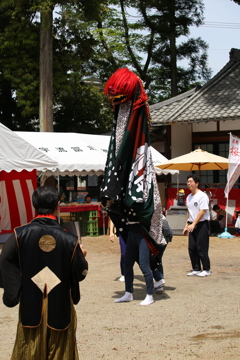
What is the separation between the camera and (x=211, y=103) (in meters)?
17.9

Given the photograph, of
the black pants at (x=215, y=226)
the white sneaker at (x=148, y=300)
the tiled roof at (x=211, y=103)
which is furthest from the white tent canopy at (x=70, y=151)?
the white sneaker at (x=148, y=300)

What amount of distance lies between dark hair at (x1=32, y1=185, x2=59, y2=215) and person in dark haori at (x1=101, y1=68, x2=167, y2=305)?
3102 mm

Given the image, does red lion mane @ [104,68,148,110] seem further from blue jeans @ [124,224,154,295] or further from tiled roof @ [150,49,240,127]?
tiled roof @ [150,49,240,127]

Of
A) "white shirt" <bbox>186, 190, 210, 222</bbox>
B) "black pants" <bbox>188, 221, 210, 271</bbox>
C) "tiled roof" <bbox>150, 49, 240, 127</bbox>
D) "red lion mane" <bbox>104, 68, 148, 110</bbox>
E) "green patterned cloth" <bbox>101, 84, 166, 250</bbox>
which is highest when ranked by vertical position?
"tiled roof" <bbox>150, 49, 240, 127</bbox>

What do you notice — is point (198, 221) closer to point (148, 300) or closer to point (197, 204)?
point (197, 204)

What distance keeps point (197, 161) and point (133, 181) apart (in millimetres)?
8200

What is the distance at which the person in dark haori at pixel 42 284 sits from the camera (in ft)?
10.6

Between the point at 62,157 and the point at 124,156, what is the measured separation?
762 cm

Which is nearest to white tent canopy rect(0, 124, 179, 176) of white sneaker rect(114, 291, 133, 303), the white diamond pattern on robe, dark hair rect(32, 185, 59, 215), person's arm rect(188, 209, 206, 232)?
person's arm rect(188, 209, 206, 232)

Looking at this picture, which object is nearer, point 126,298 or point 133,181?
point 133,181

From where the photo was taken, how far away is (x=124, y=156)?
6.54 meters

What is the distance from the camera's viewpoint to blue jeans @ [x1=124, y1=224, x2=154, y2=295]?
6520 mm

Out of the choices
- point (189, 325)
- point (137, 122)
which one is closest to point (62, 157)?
point (137, 122)

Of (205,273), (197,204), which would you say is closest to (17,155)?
(197,204)
